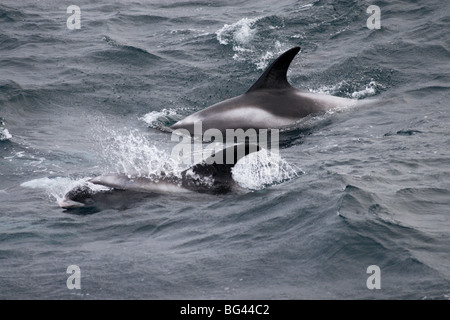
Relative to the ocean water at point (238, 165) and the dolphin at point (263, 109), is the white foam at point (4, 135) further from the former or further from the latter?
the dolphin at point (263, 109)

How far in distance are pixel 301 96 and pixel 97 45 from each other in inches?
369

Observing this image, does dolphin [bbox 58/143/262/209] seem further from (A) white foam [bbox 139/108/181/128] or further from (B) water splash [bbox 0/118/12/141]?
(A) white foam [bbox 139/108/181/128]

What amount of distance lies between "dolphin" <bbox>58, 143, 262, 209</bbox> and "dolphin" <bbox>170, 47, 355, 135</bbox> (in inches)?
172

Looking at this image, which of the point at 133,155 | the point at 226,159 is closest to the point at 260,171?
the point at 226,159

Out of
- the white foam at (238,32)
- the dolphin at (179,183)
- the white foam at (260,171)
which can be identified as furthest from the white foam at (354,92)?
the dolphin at (179,183)

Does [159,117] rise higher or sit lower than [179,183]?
higher

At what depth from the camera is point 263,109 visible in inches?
632

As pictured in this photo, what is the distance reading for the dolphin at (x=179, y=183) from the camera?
37.6 feet

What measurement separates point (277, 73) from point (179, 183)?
4858mm

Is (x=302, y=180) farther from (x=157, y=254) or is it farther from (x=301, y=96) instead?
(x=301, y=96)

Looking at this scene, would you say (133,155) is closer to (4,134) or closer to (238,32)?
(4,134)

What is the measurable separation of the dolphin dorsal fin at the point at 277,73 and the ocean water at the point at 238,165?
44.2 inches

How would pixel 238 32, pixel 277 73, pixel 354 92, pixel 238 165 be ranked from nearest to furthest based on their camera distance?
pixel 238 165, pixel 277 73, pixel 354 92, pixel 238 32

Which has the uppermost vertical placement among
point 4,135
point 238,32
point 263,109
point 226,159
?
point 238,32
